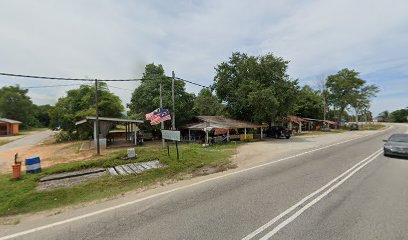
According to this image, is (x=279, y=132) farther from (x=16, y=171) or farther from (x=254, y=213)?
(x=16, y=171)

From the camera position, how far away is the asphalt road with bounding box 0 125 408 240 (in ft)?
13.9

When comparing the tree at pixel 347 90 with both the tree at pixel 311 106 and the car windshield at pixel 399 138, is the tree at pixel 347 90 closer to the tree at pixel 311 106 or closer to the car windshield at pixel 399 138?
the tree at pixel 311 106

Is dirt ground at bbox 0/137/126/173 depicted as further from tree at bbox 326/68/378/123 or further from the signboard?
tree at bbox 326/68/378/123

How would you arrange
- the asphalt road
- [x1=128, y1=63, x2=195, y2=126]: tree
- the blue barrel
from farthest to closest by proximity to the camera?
[x1=128, y1=63, x2=195, y2=126]: tree < the blue barrel < the asphalt road

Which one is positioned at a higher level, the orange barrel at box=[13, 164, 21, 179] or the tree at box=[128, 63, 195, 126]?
the tree at box=[128, 63, 195, 126]

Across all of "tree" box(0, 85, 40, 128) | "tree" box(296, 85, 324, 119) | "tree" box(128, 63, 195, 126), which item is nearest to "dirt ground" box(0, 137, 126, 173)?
"tree" box(128, 63, 195, 126)

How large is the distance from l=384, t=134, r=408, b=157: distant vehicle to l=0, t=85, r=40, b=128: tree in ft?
226

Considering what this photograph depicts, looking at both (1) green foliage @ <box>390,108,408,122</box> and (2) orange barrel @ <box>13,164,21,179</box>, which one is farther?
(1) green foliage @ <box>390,108,408,122</box>

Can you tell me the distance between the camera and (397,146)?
11.7 m

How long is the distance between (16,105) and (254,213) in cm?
6632

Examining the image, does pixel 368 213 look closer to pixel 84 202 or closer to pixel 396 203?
pixel 396 203

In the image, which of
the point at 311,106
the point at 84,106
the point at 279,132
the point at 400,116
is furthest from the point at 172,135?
the point at 400,116

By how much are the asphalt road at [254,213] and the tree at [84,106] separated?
26.4 meters

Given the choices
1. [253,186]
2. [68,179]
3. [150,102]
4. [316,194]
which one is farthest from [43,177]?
[150,102]
